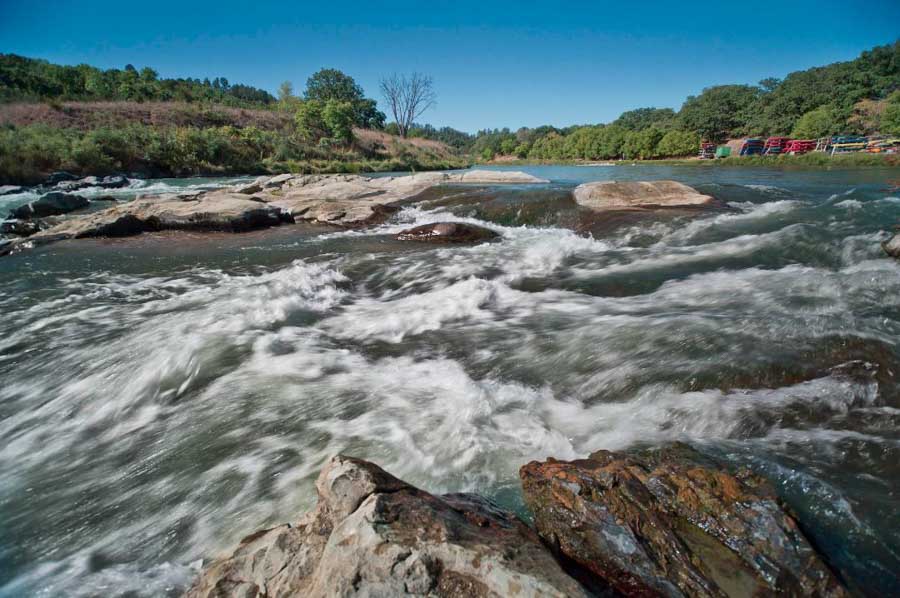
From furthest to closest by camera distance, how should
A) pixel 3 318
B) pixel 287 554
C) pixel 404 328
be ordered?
pixel 3 318, pixel 404 328, pixel 287 554

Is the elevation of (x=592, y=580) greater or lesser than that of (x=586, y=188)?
lesser

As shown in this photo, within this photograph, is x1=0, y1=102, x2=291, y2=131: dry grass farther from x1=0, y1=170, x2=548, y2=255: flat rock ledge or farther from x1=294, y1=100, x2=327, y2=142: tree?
x1=0, y1=170, x2=548, y2=255: flat rock ledge

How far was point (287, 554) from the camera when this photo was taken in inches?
49.8

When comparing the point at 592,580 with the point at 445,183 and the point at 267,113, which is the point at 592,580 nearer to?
the point at 445,183

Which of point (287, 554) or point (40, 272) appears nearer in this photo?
point (287, 554)

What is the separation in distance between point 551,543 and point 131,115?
5776 centimetres

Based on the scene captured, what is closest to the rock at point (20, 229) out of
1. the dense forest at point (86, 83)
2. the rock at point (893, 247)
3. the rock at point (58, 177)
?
the rock at point (58, 177)

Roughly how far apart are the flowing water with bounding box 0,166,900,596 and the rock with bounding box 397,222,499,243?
2128 mm

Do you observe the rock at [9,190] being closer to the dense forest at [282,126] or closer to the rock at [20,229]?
the dense forest at [282,126]

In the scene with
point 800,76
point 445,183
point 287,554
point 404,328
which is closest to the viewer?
point 287,554

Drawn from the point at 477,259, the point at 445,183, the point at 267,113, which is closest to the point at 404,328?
the point at 477,259

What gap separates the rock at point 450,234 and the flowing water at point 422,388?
2.13m

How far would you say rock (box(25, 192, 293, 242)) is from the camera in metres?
9.26

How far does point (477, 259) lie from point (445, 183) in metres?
8.79
